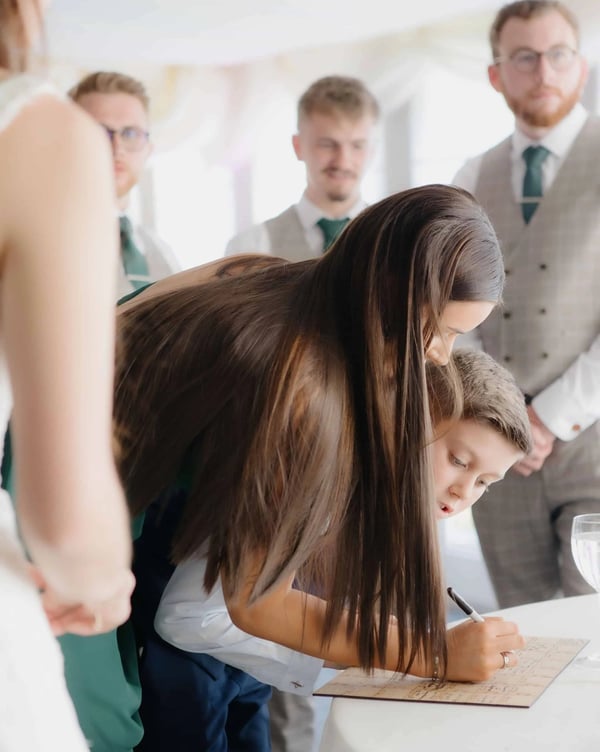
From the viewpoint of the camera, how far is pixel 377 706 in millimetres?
1113

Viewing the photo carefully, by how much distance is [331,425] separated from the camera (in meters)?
1.18

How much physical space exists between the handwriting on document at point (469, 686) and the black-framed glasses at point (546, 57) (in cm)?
165

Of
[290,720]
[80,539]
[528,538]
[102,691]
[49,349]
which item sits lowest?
[290,720]

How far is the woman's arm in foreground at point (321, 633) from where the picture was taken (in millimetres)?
1185

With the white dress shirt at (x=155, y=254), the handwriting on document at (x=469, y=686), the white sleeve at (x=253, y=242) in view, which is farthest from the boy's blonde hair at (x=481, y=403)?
the white dress shirt at (x=155, y=254)

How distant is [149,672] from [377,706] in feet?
1.16

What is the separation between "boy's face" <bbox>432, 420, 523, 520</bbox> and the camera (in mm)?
1549

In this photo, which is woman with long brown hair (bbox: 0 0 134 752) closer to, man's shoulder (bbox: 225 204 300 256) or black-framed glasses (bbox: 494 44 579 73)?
black-framed glasses (bbox: 494 44 579 73)

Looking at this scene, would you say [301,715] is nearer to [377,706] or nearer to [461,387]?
[461,387]

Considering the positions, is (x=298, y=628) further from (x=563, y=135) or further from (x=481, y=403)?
(x=563, y=135)

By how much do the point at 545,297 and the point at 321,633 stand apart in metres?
1.39

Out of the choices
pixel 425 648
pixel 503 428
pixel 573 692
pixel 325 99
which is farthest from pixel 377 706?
pixel 325 99

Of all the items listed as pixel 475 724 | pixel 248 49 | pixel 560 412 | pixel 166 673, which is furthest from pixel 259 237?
pixel 248 49

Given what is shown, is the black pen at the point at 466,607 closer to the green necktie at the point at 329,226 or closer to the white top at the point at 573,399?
the white top at the point at 573,399
